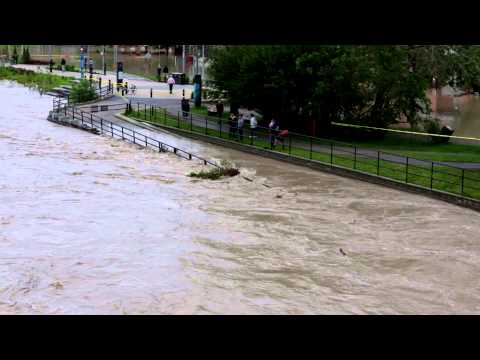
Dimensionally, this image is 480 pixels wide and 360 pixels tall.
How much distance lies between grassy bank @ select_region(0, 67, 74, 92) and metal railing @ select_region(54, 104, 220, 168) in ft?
79.7

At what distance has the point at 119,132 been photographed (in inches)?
1596

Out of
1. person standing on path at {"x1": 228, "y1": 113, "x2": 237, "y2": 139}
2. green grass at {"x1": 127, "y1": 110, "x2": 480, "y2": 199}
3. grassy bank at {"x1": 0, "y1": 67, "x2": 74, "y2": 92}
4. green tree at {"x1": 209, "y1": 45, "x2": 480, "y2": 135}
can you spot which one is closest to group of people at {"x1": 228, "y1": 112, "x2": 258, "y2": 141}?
person standing on path at {"x1": 228, "y1": 113, "x2": 237, "y2": 139}

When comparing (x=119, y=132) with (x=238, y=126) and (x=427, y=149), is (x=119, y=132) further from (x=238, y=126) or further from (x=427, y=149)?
(x=427, y=149)

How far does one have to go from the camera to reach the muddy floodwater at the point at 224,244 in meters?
14.3

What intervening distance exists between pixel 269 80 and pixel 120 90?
25.4 metres

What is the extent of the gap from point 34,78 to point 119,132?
4589cm

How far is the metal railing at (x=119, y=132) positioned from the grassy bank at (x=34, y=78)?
24281 millimetres

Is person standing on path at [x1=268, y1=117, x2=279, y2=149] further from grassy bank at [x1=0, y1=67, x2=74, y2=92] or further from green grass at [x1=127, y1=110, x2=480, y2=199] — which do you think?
grassy bank at [x1=0, y1=67, x2=74, y2=92]

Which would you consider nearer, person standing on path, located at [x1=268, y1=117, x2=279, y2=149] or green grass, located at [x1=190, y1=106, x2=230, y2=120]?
person standing on path, located at [x1=268, y1=117, x2=279, y2=149]

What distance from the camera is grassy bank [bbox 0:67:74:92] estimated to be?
242 ft

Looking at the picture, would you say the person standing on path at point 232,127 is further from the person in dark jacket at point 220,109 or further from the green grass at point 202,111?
the green grass at point 202,111
